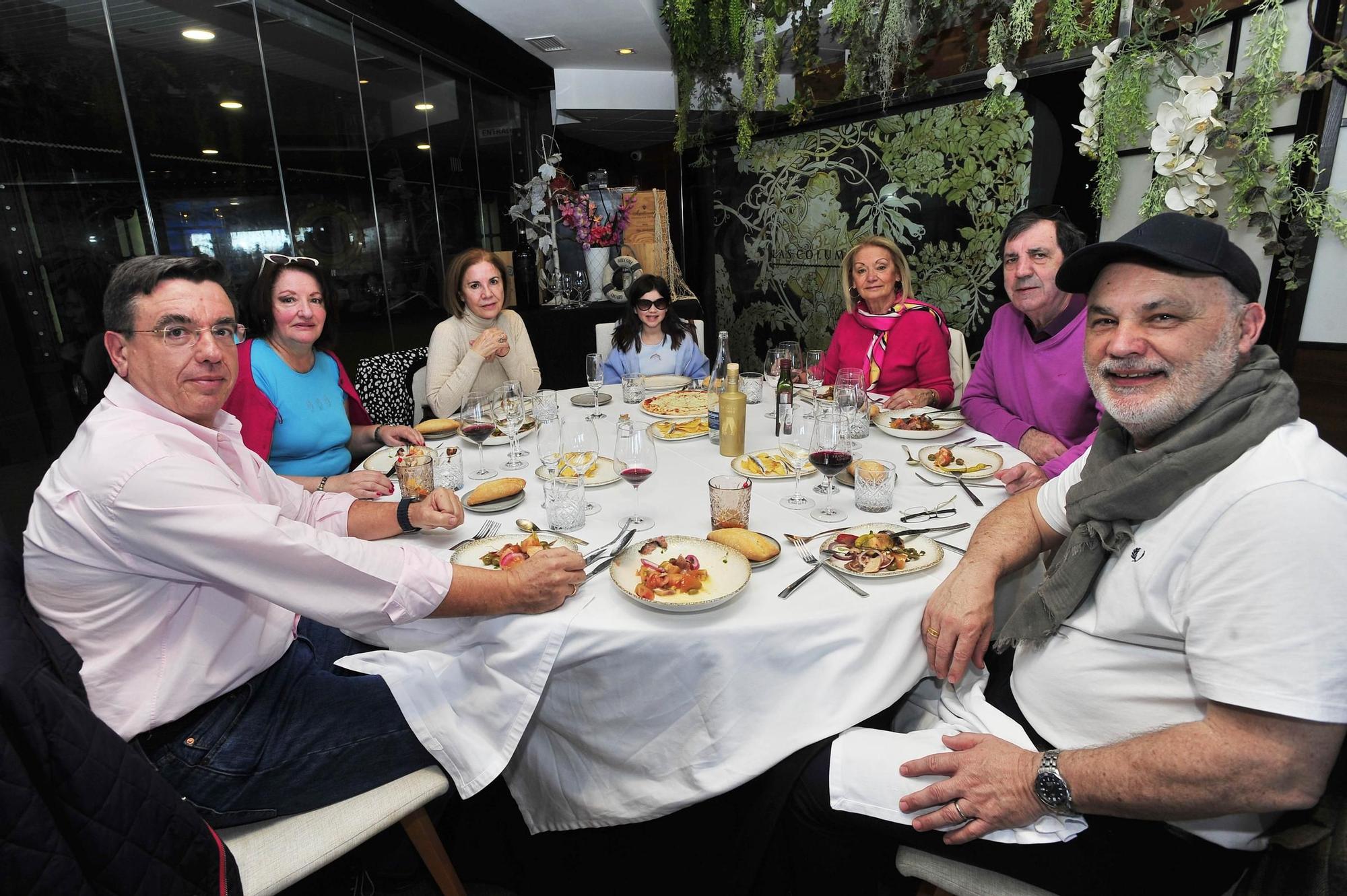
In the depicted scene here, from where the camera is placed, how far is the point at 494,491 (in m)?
1.82

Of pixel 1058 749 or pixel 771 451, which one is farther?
pixel 771 451

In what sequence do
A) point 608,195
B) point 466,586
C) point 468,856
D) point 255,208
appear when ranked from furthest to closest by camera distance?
1. point 608,195
2. point 255,208
3. point 468,856
4. point 466,586

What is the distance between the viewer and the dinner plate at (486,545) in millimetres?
1484

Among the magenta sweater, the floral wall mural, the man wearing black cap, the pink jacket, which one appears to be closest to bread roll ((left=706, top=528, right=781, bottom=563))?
the man wearing black cap

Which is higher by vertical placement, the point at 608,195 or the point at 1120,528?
the point at 608,195

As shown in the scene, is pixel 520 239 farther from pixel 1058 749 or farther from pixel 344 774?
pixel 1058 749

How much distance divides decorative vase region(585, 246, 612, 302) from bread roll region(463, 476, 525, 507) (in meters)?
4.09

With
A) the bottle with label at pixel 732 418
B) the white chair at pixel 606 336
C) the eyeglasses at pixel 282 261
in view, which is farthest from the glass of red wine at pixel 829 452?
the white chair at pixel 606 336

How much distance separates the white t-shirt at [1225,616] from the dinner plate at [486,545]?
3.35 ft

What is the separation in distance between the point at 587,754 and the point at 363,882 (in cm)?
89

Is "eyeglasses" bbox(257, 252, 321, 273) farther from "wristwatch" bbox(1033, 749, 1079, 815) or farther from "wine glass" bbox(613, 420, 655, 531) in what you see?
"wristwatch" bbox(1033, 749, 1079, 815)

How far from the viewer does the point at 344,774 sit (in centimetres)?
135

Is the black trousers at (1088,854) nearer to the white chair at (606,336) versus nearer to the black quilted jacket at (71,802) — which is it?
the black quilted jacket at (71,802)

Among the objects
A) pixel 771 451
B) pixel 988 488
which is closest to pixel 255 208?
pixel 771 451
